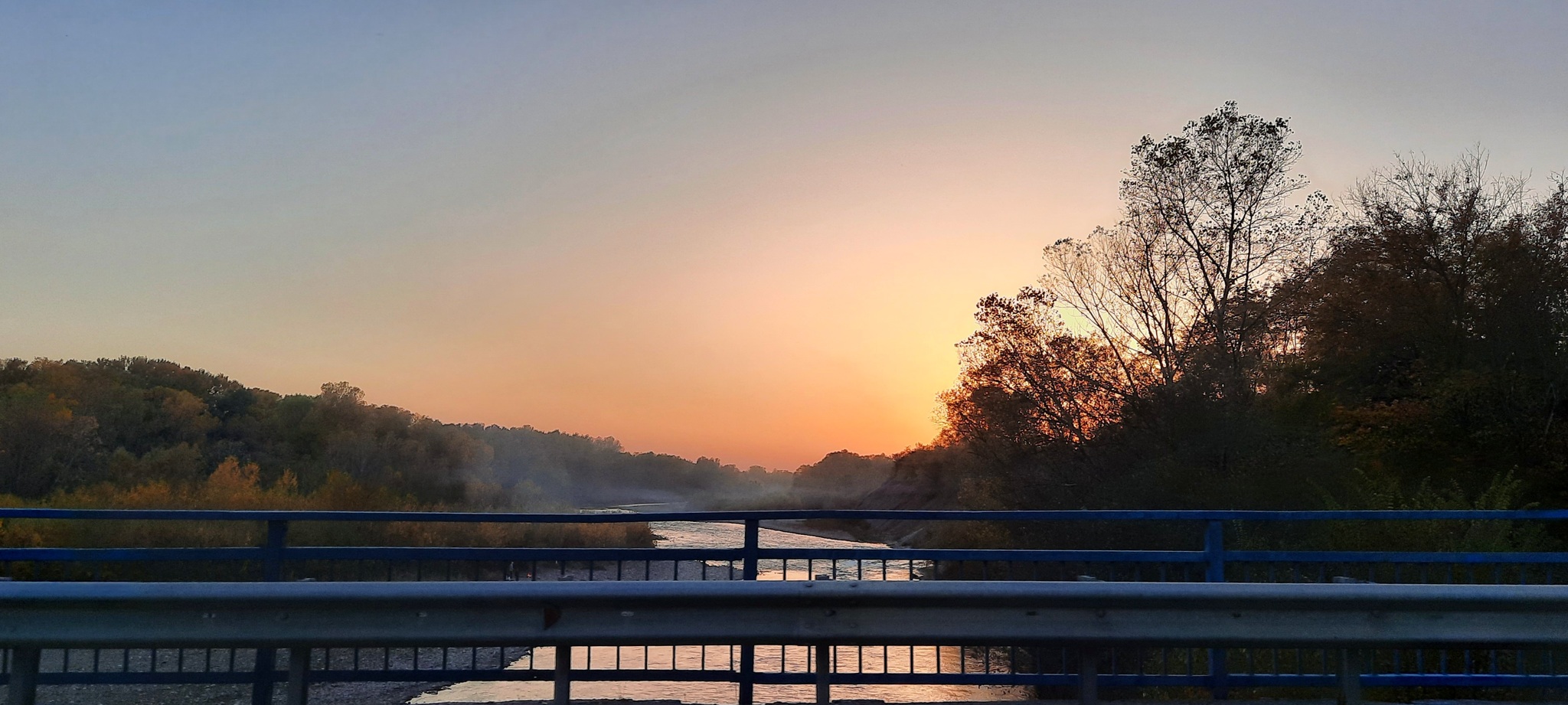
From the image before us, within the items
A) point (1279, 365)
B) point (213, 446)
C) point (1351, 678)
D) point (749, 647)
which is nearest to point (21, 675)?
point (749, 647)

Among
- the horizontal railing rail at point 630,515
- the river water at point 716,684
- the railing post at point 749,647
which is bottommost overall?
the river water at point 716,684

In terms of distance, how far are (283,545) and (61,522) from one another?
2441cm

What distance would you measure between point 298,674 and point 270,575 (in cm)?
170

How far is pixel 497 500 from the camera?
5884 cm

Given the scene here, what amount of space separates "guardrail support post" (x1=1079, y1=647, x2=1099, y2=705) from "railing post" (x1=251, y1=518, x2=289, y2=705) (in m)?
4.10

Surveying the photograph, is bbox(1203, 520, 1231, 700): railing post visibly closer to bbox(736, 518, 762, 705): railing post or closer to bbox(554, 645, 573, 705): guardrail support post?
bbox(736, 518, 762, 705): railing post

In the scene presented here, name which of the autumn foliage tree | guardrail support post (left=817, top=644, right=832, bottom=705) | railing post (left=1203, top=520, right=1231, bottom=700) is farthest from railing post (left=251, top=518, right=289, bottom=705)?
the autumn foliage tree

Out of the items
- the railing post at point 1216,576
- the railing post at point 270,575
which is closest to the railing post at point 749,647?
the railing post at point 270,575

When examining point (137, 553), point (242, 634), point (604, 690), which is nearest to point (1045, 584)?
point (242, 634)

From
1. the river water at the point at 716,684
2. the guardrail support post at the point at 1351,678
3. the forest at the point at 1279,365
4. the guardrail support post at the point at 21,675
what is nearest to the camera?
the guardrail support post at the point at 21,675

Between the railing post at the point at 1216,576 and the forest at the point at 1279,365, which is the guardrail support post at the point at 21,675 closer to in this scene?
the railing post at the point at 1216,576

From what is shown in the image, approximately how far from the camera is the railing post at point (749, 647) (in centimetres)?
513

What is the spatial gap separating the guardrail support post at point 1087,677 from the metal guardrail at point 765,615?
0.22 meters

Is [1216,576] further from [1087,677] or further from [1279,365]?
[1279,365]
